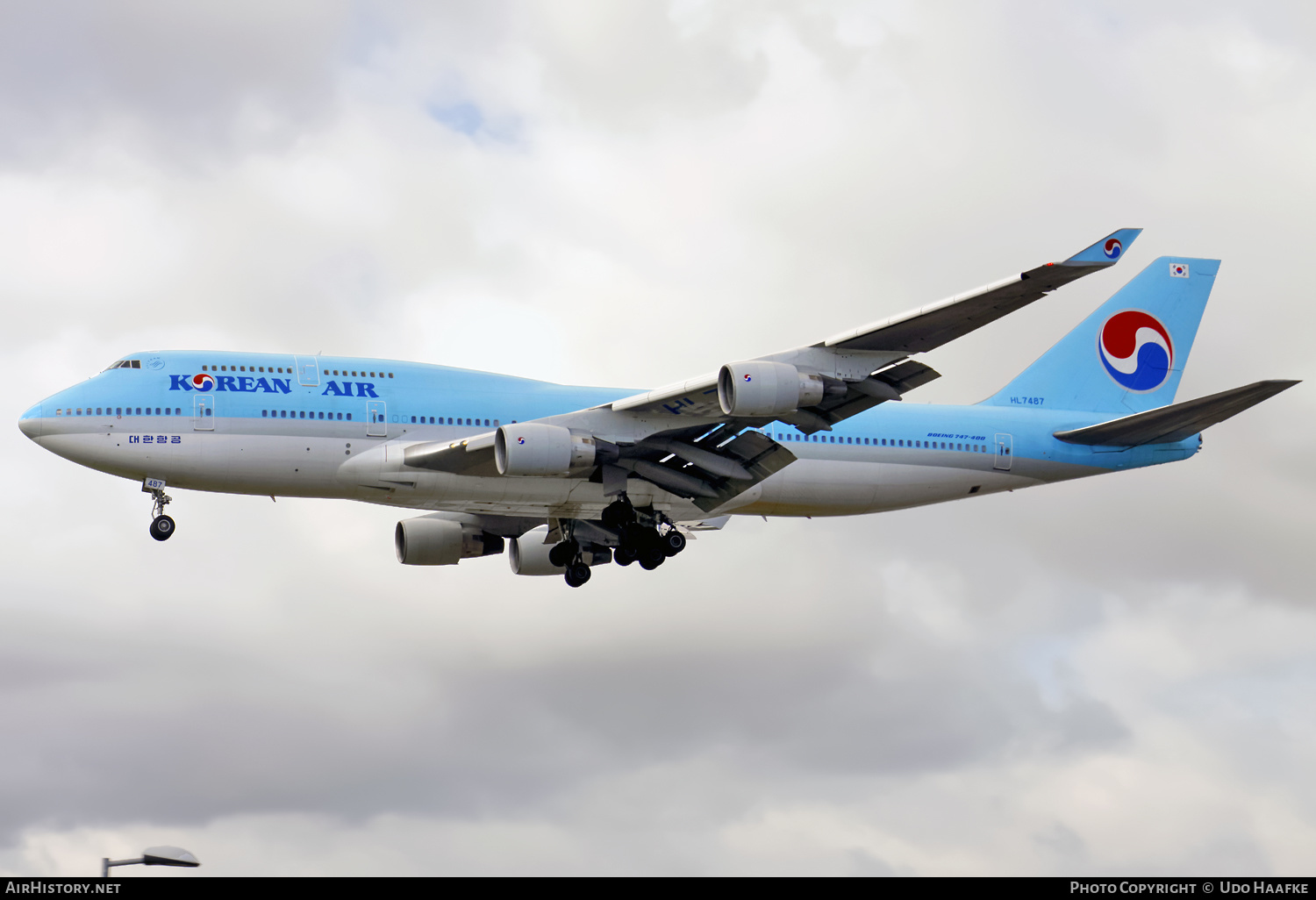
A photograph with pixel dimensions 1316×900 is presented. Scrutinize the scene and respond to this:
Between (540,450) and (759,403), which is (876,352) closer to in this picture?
(759,403)

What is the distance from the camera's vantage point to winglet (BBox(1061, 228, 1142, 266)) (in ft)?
99.4

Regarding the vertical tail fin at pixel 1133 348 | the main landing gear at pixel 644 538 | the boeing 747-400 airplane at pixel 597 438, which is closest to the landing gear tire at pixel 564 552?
the boeing 747-400 airplane at pixel 597 438

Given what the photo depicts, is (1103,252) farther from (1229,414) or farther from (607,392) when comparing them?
(607,392)

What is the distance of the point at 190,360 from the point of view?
4000cm

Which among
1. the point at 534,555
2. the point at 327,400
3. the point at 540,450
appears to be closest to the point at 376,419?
the point at 327,400

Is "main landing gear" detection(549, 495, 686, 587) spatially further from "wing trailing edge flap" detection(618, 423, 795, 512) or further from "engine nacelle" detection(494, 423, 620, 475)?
"engine nacelle" detection(494, 423, 620, 475)

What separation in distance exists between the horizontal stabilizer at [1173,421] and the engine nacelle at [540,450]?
1624 centimetres

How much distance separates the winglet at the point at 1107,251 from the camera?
30.3 m

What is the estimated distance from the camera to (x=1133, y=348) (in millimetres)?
51281

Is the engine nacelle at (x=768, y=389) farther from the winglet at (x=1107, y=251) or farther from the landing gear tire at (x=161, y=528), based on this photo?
the landing gear tire at (x=161, y=528)

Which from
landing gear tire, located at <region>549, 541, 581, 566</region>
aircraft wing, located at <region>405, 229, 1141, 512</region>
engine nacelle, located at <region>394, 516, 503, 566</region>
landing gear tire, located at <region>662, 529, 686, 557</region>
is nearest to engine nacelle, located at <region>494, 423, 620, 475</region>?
aircraft wing, located at <region>405, 229, 1141, 512</region>
